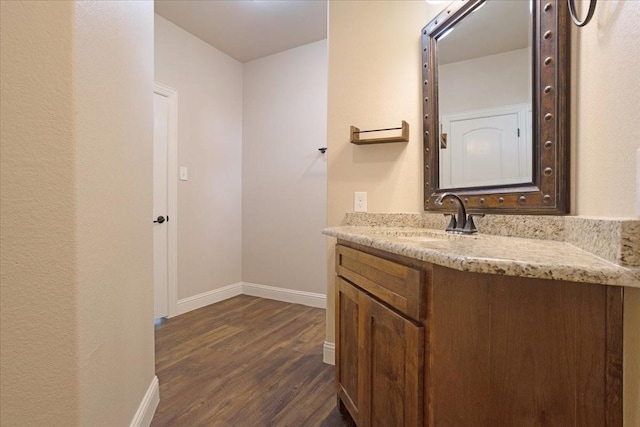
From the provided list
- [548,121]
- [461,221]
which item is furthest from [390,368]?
[548,121]

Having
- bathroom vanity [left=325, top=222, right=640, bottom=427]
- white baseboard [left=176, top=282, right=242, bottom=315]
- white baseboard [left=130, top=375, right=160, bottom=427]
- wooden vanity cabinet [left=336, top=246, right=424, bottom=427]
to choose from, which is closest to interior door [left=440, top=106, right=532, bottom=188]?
bathroom vanity [left=325, top=222, right=640, bottom=427]

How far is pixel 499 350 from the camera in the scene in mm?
694

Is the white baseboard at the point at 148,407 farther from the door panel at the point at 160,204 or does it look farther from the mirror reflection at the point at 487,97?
the mirror reflection at the point at 487,97

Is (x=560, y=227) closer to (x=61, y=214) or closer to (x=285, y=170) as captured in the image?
(x=61, y=214)

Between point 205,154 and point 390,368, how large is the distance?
278cm

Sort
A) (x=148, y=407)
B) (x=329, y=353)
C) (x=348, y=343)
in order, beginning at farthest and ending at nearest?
(x=329, y=353) < (x=148, y=407) < (x=348, y=343)

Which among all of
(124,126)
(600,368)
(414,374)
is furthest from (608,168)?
(124,126)

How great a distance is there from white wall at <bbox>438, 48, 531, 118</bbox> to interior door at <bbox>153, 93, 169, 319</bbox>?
2283mm

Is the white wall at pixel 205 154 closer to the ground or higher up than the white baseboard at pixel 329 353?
higher up

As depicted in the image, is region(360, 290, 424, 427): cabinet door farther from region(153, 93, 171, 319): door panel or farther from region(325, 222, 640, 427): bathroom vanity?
region(153, 93, 171, 319): door panel

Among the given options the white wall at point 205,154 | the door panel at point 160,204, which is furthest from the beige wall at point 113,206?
the white wall at point 205,154

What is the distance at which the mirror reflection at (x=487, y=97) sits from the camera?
1.20 m

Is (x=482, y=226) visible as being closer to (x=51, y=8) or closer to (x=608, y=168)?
(x=608, y=168)

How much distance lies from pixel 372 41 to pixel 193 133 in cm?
193
